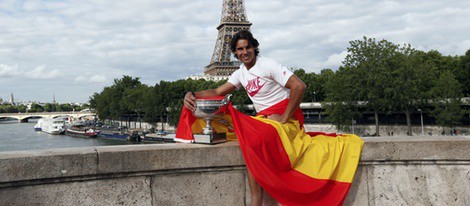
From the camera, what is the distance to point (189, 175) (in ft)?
14.8

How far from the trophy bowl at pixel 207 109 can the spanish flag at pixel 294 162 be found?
8.1 inches

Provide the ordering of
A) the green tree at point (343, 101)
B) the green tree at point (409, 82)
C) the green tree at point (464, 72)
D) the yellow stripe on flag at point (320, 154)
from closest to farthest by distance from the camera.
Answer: the yellow stripe on flag at point (320, 154) → the green tree at point (409, 82) → the green tree at point (343, 101) → the green tree at point (464, 72)

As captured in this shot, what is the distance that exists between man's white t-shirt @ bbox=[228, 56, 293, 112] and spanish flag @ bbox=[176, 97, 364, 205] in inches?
18.6

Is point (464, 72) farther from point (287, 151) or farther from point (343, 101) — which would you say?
point (287, 151)

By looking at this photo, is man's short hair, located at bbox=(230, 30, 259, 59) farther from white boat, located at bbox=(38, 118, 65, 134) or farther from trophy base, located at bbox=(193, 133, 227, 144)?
white boat, located at bbox=(38, 118, 65, 134)

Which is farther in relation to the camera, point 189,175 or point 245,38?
point 245,38

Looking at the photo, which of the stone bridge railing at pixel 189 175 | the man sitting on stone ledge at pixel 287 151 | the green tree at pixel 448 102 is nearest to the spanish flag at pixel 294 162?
the man sitting on stone ledge at pixel 287 151

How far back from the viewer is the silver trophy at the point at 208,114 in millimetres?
4699

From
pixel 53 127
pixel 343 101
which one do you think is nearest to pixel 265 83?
pixel 343 101

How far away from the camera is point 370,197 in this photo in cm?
468

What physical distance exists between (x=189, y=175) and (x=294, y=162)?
1.07 m

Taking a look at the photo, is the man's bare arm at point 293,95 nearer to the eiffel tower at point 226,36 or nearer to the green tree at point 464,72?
the green tree at point 464,72

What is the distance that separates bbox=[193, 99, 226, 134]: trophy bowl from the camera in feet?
15.4

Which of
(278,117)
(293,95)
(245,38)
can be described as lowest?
(278,117)
